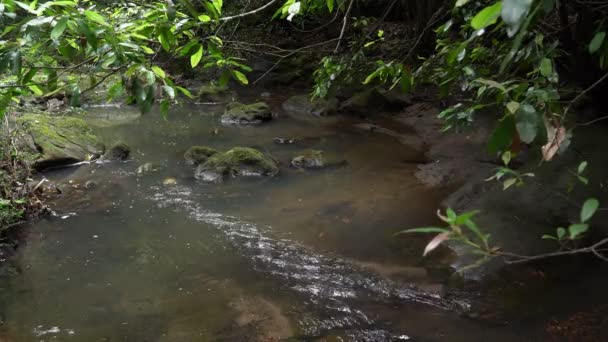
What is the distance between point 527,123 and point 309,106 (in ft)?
41.4

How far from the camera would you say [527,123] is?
1.33 meters

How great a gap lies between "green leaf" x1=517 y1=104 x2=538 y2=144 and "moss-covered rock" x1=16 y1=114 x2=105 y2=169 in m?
8.66

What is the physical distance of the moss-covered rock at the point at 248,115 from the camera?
12914 mm

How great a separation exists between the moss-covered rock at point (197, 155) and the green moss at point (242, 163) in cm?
53

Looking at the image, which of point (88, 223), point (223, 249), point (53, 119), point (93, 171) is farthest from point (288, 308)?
point (53, 119)

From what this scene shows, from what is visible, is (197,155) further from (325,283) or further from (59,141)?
(325,283)

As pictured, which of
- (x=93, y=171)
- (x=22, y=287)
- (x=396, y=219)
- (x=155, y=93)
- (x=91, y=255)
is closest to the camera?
(x=155, y=93)

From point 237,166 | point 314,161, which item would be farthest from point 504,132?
point 314,161

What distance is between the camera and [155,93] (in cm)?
218

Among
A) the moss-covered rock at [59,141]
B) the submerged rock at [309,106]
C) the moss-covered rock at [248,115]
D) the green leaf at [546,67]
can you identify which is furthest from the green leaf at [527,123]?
the submerged rock at [309,106]

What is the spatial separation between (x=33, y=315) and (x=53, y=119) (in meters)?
7.05

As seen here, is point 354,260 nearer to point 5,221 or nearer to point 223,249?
point 223,249

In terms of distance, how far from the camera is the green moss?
28.0 ft

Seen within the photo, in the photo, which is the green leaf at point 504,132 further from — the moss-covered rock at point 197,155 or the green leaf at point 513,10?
the moss-covered rock at point 197,155
